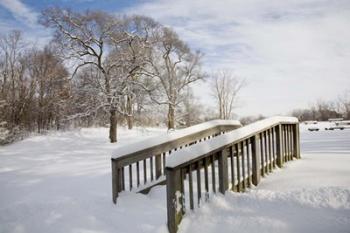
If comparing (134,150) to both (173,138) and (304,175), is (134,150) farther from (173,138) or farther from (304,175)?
(304,175)

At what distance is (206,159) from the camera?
3.80 metres

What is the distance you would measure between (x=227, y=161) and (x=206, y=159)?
396 millimetres

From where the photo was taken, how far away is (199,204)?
144 inches

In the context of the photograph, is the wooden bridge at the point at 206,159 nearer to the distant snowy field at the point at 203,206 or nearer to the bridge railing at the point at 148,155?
the bridge railing at the point at 148,155

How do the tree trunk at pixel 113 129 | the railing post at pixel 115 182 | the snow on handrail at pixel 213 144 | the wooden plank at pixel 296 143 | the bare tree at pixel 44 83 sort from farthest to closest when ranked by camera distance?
the bare tree at pixel 44 83, the tree trunk at pixel 113 129, the wooden plank at pixel 296 143, the railing post at pixel 115 182, the snow on handrail at pixel 213 144

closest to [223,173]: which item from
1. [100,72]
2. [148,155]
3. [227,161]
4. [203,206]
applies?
[227,161]

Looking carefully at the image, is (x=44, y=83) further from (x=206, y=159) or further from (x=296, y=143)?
(x=206, y=159)

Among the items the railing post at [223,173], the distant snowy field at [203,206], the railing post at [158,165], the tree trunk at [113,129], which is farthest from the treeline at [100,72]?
the railing post at [223,173]

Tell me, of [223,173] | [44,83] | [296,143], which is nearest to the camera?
[223,173]

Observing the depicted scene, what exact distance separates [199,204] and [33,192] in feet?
12.3

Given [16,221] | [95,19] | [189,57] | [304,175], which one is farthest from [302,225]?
[189,57]

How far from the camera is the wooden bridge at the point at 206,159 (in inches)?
136

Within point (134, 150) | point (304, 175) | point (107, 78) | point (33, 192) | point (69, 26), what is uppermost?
point (69, 26)

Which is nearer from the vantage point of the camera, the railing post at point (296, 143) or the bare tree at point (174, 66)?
the railing post at point (296, 143)
